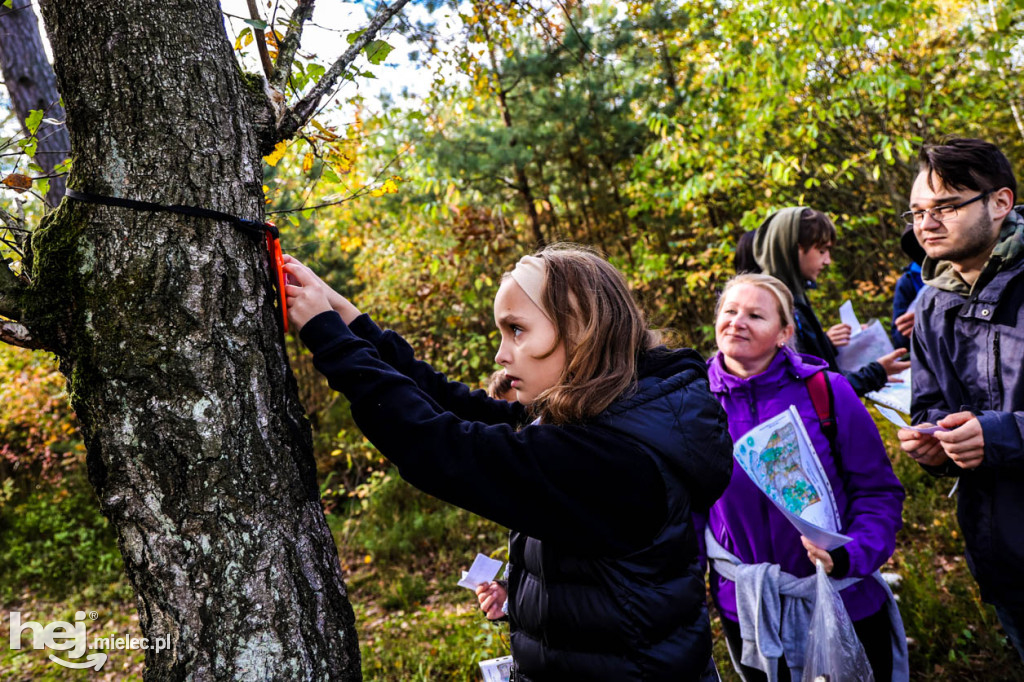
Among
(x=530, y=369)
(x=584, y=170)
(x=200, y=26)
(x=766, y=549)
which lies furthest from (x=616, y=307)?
(x=584, y=170)

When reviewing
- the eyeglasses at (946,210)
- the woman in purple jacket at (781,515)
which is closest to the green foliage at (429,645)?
the woman in purple jacket at (781,515)

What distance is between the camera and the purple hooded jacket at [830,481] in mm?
2291

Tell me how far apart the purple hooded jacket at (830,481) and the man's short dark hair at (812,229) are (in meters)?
1.28

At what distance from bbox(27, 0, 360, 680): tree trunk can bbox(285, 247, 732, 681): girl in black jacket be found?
0.21 m

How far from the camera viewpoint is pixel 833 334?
12.1ft

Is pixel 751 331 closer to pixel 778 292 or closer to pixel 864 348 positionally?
pixel 778 292

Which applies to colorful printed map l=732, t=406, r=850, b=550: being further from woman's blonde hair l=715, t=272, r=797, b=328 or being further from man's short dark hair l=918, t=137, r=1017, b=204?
man's short dark hair l=918, t=137, r=1017, b=204

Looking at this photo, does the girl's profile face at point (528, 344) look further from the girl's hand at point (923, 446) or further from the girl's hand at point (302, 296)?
the girl's hand at point (923, 446)

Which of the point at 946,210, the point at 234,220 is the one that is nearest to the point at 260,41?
the point at 234,220

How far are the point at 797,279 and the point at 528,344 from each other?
102 inches

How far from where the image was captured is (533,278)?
62.6 inches

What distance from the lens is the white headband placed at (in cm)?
157

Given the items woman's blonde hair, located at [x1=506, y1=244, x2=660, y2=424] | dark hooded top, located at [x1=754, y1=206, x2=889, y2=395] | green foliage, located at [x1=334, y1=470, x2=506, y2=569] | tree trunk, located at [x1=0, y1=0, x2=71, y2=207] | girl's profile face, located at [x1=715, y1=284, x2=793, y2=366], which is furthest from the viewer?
green foliage, located at [x1=334, y1=470, x2=506, y2=569]

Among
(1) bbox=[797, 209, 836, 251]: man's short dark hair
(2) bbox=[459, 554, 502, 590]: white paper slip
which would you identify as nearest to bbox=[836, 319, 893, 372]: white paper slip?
(1) bbox=[797, 209, 836, 251]: man's short dark hair
